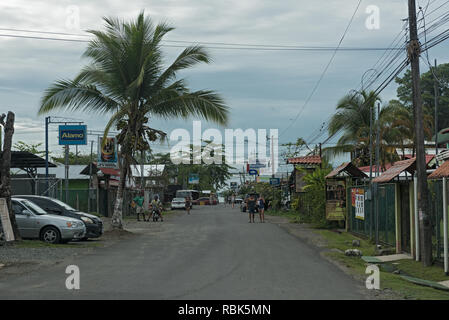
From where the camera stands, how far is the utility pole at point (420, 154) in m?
14.1

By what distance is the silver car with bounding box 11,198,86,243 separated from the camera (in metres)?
19.3

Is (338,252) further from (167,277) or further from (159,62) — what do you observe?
(159,62)

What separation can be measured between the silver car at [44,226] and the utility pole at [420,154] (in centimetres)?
1118

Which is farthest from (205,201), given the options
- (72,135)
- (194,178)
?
(72,135)

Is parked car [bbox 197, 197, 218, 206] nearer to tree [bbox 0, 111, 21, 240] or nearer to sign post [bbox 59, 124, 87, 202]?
sign post [bbox 59, 124, 87, 202]

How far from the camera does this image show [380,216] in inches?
779

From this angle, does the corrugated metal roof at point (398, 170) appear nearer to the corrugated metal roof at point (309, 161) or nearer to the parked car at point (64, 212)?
the parked car at point (64, 212)

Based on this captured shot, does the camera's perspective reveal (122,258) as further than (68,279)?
Yes

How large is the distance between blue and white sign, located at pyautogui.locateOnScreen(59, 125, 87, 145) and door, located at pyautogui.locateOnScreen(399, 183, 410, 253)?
790 inches

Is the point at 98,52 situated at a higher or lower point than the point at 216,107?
higher

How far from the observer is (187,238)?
899 inches

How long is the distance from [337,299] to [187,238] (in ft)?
45.6

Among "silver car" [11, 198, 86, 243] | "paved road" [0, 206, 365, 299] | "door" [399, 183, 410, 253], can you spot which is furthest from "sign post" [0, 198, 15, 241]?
"door" [399, 183, 410, 253]
